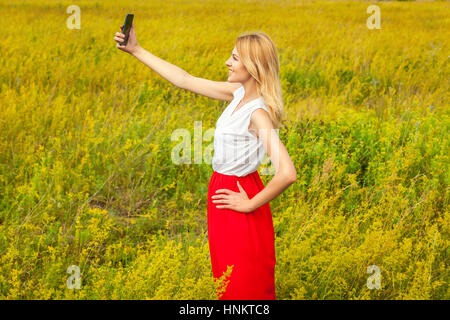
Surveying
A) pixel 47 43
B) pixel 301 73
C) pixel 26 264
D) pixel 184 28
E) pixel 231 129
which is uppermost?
pixel 184 28

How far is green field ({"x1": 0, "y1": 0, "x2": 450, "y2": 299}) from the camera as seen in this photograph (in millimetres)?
2566

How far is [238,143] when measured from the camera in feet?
6.31

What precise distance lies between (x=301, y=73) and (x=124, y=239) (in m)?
4.35

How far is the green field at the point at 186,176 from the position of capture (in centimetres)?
257

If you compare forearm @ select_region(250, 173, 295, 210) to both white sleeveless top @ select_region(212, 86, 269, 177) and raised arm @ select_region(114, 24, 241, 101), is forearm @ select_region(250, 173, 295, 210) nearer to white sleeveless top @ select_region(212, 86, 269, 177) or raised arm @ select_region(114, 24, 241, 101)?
white sleeveless top @ select_region(212, 86, 269, 177)

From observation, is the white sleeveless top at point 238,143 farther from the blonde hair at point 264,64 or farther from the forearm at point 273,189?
the forearm at point 273,189

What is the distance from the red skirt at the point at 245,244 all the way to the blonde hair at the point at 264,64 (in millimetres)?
314

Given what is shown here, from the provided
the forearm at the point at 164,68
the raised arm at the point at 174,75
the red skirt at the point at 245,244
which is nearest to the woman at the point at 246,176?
the red skirt at the point at 245,244

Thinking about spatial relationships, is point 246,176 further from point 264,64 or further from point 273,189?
point 264,64

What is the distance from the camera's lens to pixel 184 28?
9602 millimetres

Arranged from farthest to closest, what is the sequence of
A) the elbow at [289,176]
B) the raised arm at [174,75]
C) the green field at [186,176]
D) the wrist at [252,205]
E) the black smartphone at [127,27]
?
the green field at [186,176]
the raised arm at [174,75]
the black smartphone at [127,27]
the wrist at [252,205]
the elbow at [289,176]

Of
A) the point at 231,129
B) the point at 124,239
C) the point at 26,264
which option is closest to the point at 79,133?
the point at 124,239

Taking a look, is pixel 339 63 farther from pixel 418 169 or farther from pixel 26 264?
pixel 26 264

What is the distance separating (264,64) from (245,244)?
2.38ft
